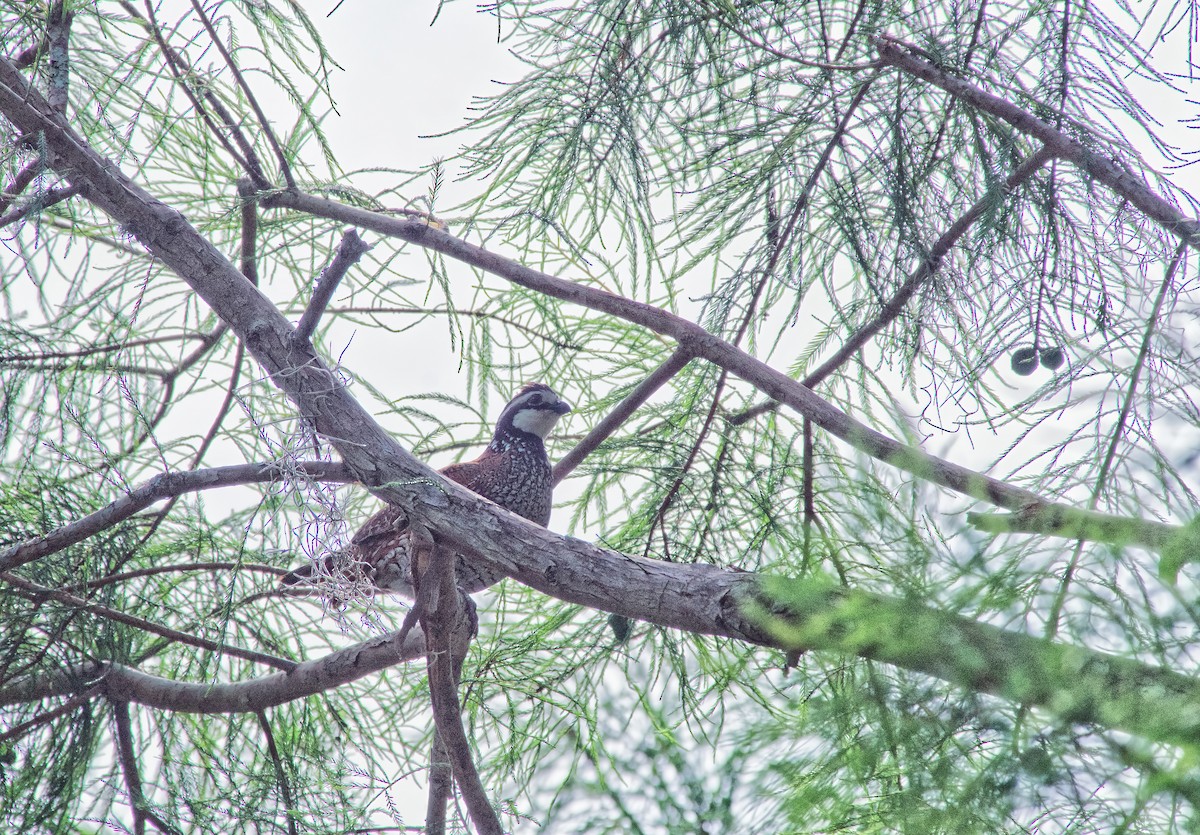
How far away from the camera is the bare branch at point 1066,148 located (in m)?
2.44

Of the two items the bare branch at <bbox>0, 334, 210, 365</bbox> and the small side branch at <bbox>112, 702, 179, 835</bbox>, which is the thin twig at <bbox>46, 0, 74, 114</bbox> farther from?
the small side branch at <bbox>112, 702, 179, 835</bbox>

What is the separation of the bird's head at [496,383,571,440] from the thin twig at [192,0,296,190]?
1384mm

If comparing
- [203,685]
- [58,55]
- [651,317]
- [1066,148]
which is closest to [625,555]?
[651,317]

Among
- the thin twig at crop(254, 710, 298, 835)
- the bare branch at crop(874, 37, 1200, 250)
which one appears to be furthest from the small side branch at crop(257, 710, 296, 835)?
the bare branch at crop(874, 37, 1200, 250)

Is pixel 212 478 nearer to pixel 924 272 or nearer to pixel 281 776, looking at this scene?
pixel 281 776

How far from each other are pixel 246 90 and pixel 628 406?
144 cm

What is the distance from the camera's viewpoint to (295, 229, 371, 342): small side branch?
2.36 meters

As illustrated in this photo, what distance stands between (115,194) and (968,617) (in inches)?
92.6

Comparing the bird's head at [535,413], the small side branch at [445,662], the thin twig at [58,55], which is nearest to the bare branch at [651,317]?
the thin twig at [58,55]

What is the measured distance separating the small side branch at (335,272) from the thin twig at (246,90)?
2.62ft

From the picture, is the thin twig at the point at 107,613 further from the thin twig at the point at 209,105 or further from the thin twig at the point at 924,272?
the thin twig at the point at 924,272

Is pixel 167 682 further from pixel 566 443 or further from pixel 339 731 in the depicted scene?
pixel 566 443

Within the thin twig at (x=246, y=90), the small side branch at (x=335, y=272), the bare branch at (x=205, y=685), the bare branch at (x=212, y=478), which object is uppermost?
the thin twig at (x=246, y=90)

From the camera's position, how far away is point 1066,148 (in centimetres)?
260
